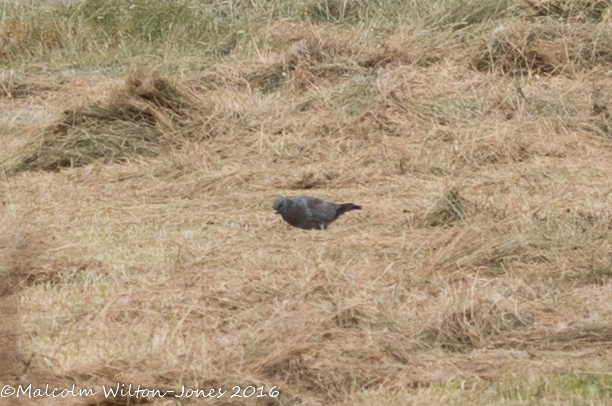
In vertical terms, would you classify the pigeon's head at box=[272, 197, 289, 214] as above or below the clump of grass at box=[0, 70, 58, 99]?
above

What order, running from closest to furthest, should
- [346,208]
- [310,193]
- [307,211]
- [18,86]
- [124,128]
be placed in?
[307,211]
[346,208]
[310,193]
[124,128]
[18,86]

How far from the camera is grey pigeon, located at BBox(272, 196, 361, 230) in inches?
311

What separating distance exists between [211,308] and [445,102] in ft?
16.6

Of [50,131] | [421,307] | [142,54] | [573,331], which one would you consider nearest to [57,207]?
[50,131]

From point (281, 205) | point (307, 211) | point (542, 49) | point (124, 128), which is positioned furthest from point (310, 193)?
point (542, 49)

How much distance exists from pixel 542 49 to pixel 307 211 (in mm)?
4704

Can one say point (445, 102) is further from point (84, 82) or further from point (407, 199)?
point (84, 82)

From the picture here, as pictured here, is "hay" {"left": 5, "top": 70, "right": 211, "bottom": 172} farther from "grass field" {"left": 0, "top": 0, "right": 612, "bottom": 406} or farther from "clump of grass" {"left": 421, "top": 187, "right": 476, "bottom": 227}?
"clump of grass" {"left": 421, "top": 187, "right": 476, "bottom": 227}

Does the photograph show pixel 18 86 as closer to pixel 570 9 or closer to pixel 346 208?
pixel 570 9

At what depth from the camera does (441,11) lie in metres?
13.4

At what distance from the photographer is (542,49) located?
11.9 metres

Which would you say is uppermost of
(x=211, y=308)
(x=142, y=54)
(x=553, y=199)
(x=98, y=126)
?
(x=211, y=308)

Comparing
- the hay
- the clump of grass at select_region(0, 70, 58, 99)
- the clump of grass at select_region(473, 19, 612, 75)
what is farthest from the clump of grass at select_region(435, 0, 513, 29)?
the clump of grass at select_region(0, 70, 58, 99)

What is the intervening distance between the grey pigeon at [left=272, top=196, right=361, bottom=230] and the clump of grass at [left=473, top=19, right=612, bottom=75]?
4094mm
